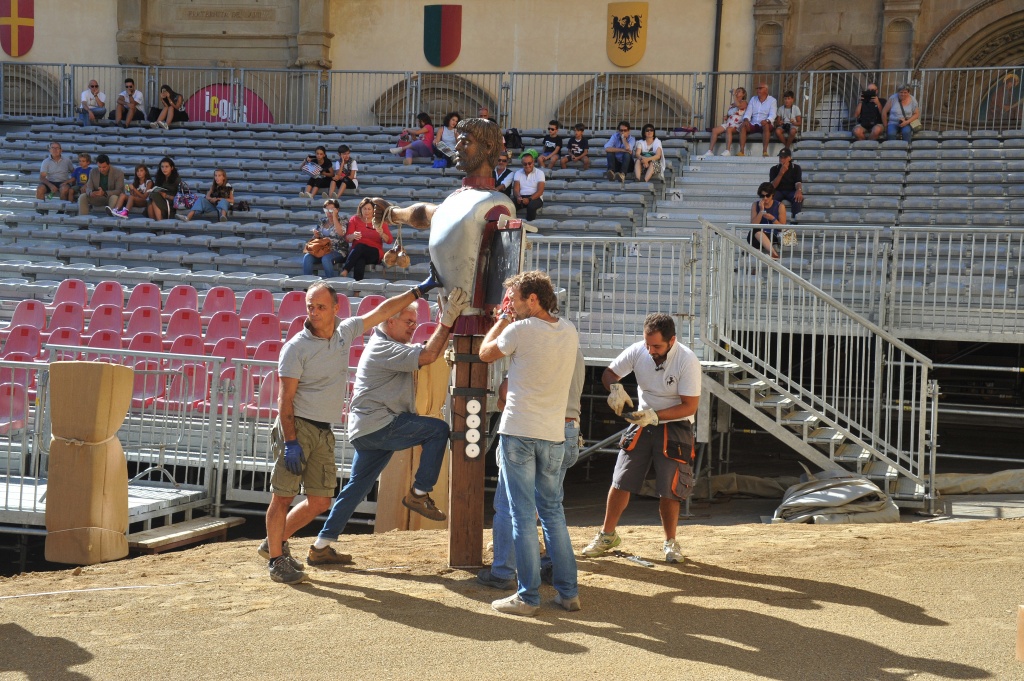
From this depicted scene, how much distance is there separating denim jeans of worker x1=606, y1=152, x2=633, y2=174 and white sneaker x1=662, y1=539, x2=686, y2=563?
11070mm

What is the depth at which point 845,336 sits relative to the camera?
10891 millimetres

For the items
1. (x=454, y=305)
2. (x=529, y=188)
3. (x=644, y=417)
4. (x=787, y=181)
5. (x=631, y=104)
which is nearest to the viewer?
(x=454, y=305)

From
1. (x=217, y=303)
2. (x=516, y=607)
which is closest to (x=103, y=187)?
(x=217, y=303)

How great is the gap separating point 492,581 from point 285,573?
1101mm

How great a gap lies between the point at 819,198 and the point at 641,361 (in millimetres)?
9849

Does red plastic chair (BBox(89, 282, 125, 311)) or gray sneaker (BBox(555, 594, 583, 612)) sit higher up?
red plastic chair (BBox(89, 282, 125, 311))

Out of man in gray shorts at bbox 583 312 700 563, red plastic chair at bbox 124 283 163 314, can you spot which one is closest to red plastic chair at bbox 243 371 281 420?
man in gray shorts at bbox 583 312 700 563

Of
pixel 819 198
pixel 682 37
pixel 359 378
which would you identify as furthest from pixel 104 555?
pixel 682 37

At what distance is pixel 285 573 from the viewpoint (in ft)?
20.4

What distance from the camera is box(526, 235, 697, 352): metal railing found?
10750 mm

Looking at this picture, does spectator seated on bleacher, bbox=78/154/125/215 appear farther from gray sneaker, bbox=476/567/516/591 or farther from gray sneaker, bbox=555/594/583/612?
gray sneaker, bbox=555/594/583/612

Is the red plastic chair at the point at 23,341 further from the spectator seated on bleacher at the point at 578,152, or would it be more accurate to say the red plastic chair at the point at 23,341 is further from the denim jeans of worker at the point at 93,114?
the denim jeans of worker at the point at 93,114

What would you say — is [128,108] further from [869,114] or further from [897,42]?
[897,42]

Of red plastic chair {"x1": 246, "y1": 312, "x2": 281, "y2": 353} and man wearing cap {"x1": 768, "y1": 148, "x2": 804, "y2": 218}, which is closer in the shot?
red plastic chair {"x1": 246, "y1": 312, "x2": 281, "y2": 353}
